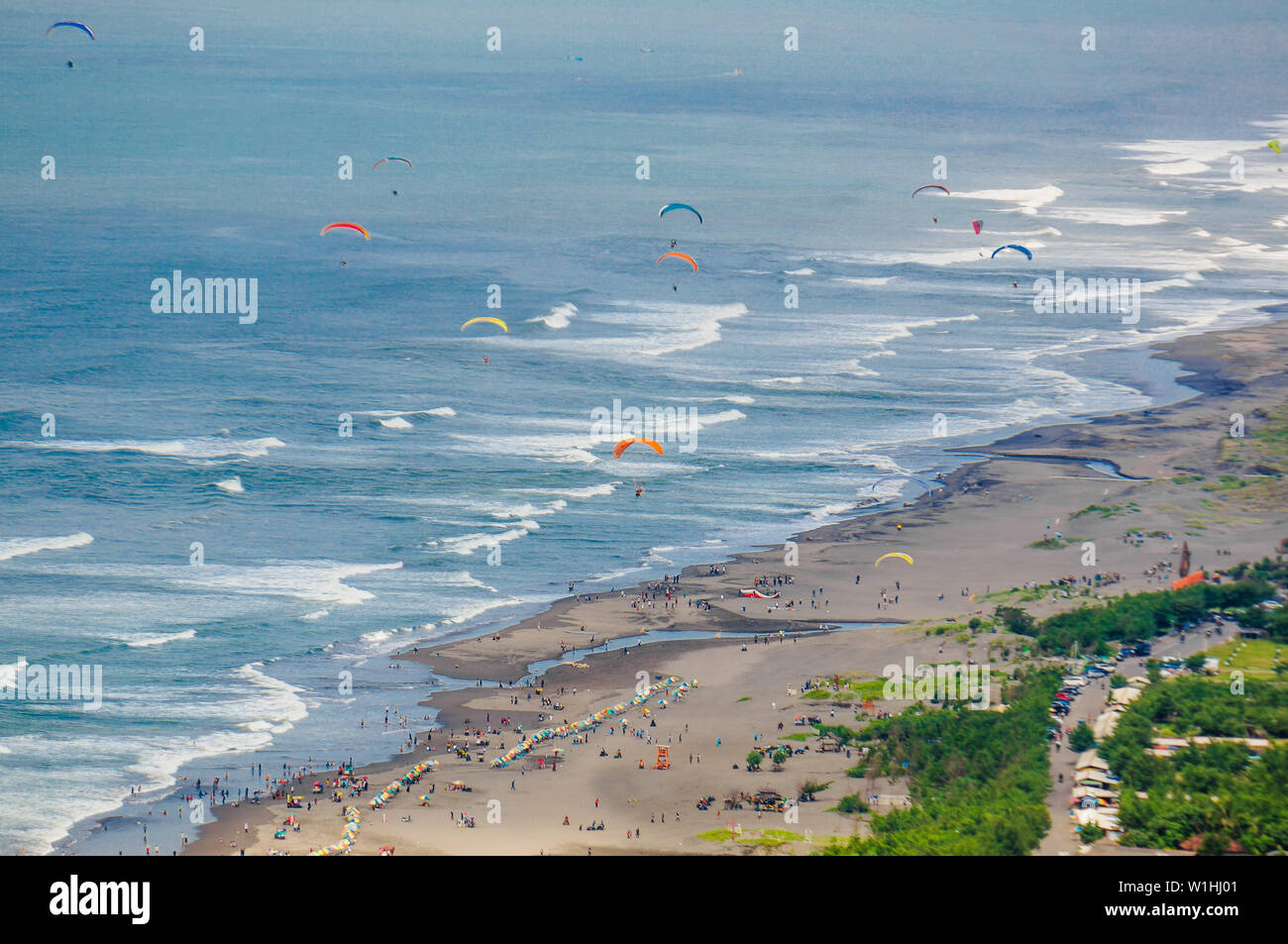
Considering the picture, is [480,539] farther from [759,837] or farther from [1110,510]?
[759,837]

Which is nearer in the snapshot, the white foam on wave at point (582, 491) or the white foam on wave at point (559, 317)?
the white foam on wave at point (582, 491)

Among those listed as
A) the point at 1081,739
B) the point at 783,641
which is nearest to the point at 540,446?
the point at 783,641

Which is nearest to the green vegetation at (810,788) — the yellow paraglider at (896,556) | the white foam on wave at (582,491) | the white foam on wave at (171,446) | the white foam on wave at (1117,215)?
the yellow paraglider at (896,556)

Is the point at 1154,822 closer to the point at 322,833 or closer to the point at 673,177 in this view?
the point at 322,833

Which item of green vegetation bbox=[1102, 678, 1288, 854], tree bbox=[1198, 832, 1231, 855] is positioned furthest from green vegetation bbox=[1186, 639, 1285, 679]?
tree bbox=[1198, 832, 1231, 855]

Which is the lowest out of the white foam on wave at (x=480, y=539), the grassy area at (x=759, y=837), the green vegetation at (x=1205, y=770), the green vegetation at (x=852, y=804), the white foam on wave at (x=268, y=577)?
the grassy area at (x=759, y=837)

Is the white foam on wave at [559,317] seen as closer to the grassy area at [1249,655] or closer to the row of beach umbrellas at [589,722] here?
the row of beach umbrellas at [589,722]

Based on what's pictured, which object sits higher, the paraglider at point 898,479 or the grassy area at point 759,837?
the paraglider at point 898,479

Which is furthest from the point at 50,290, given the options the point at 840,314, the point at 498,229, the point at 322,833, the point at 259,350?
the point at 322,833
